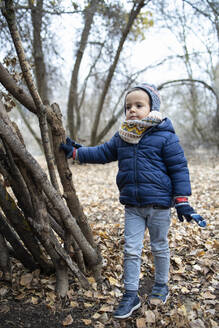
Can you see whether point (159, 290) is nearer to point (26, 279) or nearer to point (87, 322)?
point (87, 322)

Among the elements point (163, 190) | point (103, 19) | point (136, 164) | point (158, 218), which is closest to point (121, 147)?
point (136, 164)

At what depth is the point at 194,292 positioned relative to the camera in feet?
7.97

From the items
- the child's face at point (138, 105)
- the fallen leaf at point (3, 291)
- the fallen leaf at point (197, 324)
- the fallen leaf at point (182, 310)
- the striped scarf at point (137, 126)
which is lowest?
the fallen leaf at point (197, 324)

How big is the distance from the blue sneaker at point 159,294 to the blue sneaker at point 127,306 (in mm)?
141

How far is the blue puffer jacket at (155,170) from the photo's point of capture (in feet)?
6.77

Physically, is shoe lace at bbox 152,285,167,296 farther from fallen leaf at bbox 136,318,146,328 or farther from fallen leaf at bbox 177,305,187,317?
fallen leaf at bbox 136,318,146,328

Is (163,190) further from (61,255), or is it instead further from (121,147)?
(61,255)

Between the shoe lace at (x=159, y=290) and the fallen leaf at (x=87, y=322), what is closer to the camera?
the fallen leaf at (x=87, y=322)

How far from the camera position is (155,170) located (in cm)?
208

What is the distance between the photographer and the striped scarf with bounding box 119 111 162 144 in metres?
2.08

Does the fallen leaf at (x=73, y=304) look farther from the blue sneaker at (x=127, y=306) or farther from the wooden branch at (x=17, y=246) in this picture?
the wooden branch at (x=17, y=246)

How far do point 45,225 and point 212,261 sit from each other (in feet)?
5.85

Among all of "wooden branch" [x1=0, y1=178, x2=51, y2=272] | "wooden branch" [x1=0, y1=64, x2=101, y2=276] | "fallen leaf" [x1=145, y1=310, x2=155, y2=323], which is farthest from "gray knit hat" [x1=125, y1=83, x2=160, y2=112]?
"fallen leaf" [x1=145, y1=310, x2=155, y2=323]

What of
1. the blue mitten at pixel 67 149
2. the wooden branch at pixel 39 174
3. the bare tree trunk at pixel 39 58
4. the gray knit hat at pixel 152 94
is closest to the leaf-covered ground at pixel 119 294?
the wooden branch at pixel 39 174
